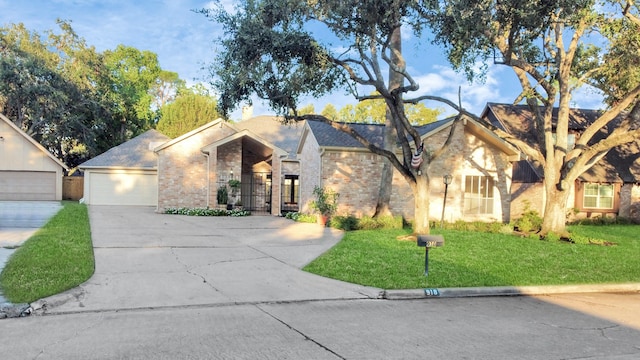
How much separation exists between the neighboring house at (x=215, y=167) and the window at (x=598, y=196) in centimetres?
1605

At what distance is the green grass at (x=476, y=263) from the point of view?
9.27m

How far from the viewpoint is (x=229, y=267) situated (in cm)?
1000

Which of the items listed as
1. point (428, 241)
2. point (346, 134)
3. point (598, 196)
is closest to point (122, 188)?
point (346, 134)

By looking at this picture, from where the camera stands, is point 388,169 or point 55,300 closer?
point 55,300

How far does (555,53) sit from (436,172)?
685cm

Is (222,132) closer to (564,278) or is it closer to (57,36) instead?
(564,278)

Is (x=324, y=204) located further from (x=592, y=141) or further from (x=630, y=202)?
(x=630, y=202)

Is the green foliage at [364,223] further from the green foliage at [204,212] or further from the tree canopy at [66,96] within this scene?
the tree canopy at [66,96]

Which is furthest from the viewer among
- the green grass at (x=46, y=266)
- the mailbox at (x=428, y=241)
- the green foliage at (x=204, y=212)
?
the green foliage at (x=204, y=212)

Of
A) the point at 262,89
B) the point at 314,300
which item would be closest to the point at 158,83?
the point at 262,89

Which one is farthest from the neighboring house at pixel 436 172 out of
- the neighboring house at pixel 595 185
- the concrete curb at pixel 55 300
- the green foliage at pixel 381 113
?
the green foliage at pixel 381 113

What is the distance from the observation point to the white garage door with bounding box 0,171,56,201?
32094 mm

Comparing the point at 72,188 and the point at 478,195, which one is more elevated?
the point at 478,195

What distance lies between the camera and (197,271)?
949cm
